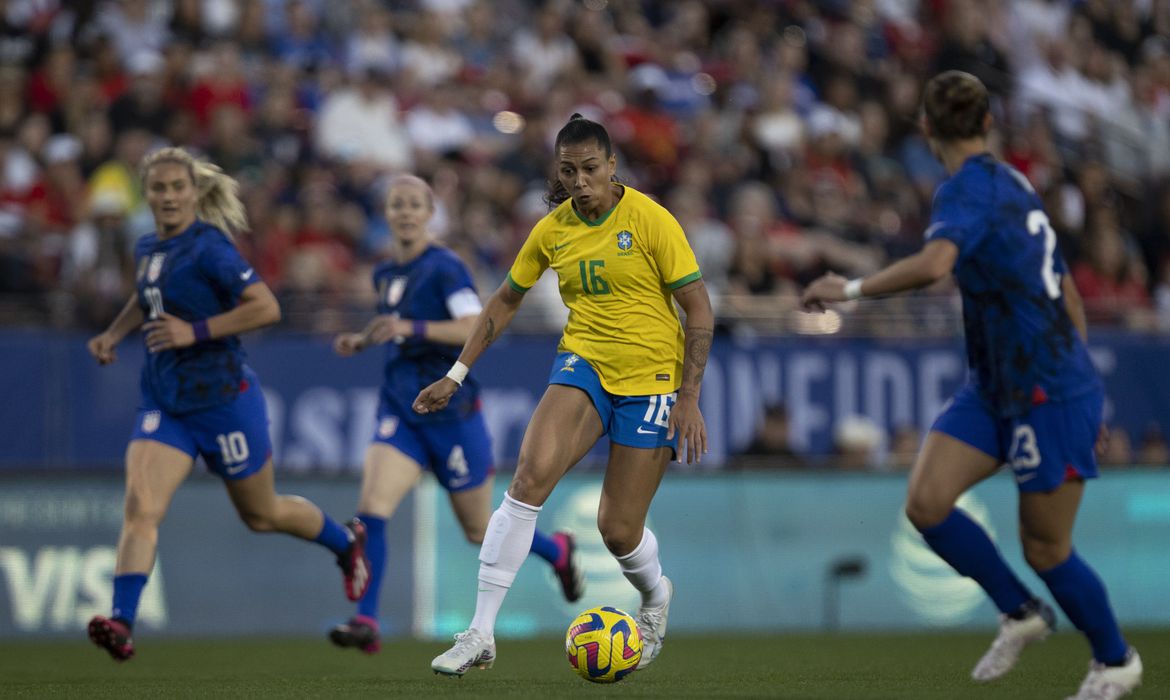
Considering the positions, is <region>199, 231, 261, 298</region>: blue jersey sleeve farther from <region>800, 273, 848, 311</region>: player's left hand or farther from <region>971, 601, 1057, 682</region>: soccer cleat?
<region>971, 601, 1057, 682</region>: soccer cleat

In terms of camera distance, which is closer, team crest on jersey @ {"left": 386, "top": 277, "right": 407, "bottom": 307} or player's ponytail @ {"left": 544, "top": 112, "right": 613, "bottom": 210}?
player's ponytail @ {"left": 544, "top": 112, "right": 613, "bottom": 210}

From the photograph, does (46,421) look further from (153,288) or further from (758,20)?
(758,20)

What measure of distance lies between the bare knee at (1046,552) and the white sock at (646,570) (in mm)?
1988

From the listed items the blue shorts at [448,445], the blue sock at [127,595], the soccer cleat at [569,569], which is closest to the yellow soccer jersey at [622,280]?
the blue shorts at [448,445]

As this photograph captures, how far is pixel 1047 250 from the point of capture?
695 centimetres

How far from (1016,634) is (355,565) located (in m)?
4.27

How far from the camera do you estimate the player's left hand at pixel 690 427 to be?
7676 millimetres

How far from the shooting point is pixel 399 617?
523 inches

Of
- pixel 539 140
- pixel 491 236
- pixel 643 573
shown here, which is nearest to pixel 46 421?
pixel 491 236

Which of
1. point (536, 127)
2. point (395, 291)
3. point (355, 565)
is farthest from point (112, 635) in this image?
point (536, 127)

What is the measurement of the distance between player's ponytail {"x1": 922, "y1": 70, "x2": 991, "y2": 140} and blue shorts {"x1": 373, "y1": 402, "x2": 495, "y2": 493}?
13.8 ft

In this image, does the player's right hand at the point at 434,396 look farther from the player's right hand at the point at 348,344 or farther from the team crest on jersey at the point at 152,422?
the player's right hand at the point at 348,344

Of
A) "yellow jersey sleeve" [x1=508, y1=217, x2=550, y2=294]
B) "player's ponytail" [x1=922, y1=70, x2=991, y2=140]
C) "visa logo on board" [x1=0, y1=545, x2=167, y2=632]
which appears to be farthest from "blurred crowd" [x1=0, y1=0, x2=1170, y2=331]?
"player's ponytail" [x1=922, y1=70, x2=991, y2=140]

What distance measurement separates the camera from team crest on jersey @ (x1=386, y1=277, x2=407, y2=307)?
10445 mm
